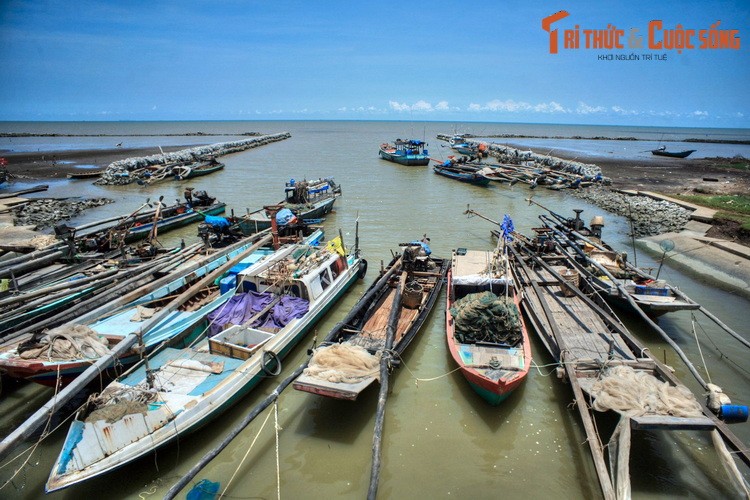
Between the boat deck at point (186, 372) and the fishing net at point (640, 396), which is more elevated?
the boat deck at point (186, 372)

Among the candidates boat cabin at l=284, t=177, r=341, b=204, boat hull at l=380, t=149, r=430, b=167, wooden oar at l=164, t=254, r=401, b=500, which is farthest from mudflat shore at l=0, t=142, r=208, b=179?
wooden oar at l=164, t=254, r=401, b=500

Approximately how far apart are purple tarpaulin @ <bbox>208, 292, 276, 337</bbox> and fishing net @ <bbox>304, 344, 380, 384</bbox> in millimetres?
3388

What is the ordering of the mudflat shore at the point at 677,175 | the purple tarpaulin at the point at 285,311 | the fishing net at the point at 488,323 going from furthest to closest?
the mudflat shore at the point at 677,175 < the purple tarpaulin at the point at 285,311 < the fishing net at the point at 488,323

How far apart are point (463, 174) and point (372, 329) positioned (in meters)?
37.4

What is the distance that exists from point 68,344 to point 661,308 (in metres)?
18.0

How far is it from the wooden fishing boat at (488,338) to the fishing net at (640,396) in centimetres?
179

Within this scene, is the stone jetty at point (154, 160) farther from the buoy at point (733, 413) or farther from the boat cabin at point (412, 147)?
the buoy at point (733, 413)

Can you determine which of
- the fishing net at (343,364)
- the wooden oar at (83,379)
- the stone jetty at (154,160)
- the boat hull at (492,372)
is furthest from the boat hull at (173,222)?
the stone jetty at (154,160)

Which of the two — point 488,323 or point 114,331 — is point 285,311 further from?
point 488,323

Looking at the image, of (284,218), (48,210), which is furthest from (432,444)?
(48,210)

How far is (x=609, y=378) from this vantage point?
9219mm

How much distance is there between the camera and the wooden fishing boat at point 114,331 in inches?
371

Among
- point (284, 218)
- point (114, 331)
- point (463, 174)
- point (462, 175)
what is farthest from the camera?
point (463, 174)

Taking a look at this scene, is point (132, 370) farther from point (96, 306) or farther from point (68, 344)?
point (96, 306)
